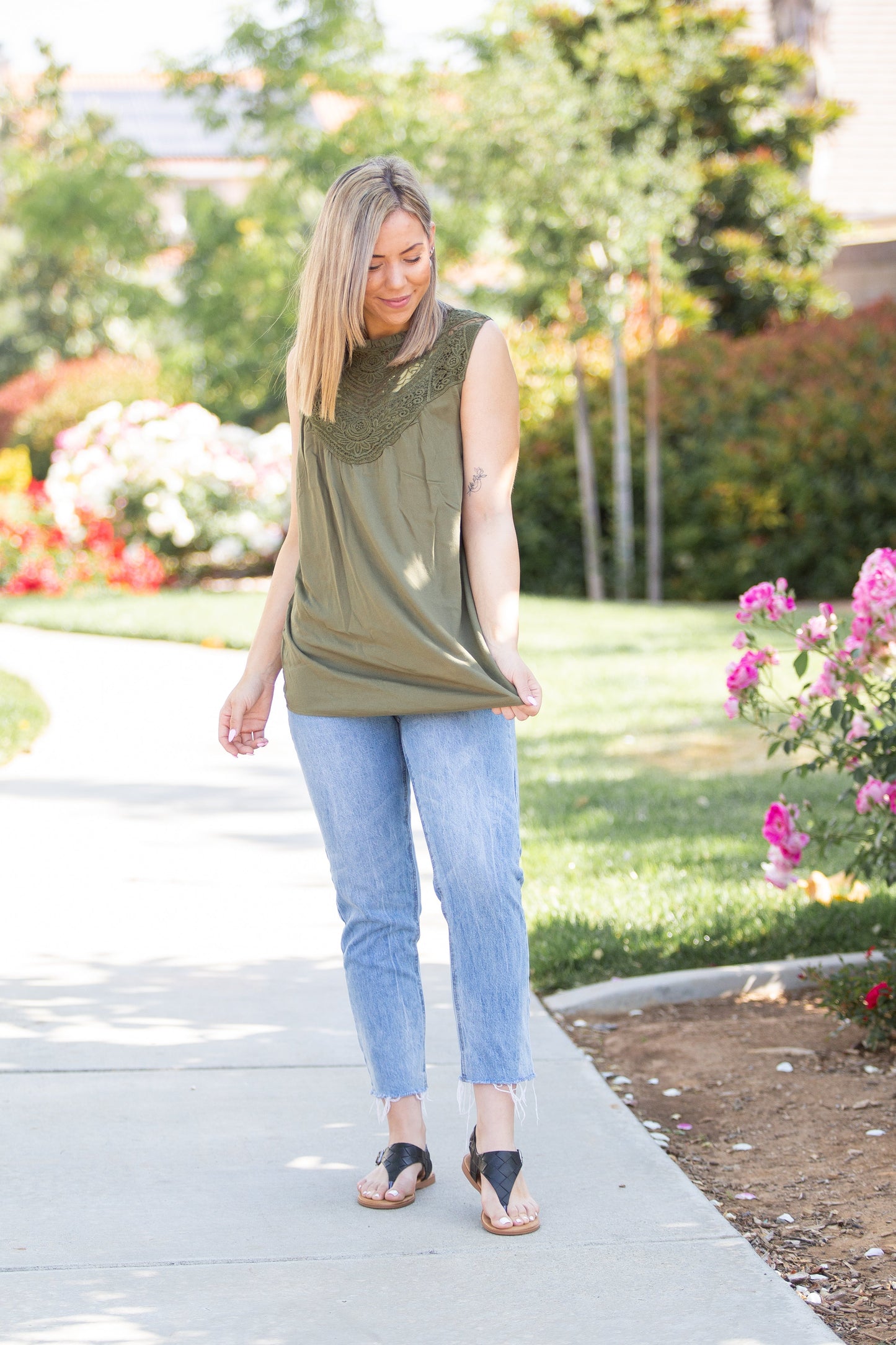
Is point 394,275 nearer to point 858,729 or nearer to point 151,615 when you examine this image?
point 858,729

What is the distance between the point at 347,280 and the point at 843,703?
1586mm

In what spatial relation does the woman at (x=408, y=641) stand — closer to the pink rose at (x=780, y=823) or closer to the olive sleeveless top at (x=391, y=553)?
the olive sleeveless top at (x=391, y=553)

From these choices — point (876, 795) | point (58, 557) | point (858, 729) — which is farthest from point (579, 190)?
point (876, 795)

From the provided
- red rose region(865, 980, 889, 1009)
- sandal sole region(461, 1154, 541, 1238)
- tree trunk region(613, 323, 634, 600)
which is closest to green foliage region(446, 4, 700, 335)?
tree trunk region(613, 323, 634, 600)

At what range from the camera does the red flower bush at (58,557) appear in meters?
12.2

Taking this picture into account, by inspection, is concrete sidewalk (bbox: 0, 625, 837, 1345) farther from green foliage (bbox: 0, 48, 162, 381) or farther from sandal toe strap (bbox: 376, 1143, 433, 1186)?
green foliage (bbox: 0, 48, 162, 381)

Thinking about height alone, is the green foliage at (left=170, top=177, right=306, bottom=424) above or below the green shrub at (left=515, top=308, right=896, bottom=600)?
above

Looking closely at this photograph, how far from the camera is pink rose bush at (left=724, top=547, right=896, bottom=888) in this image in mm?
3365

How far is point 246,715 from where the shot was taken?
2.77 meters

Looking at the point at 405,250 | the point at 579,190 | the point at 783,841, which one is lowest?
the point at 783,841

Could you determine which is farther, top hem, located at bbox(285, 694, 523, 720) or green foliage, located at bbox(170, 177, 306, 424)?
green foliage, located at bbox(170, 177, 306, 424)

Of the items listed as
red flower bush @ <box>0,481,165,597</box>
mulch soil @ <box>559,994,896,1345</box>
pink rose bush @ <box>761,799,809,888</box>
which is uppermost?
red flower bush @ <box>0,481,165,597</box>

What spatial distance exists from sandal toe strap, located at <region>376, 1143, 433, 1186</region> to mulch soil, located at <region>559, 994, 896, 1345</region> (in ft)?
1.79

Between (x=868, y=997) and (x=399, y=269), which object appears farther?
(x=868, y=997)
